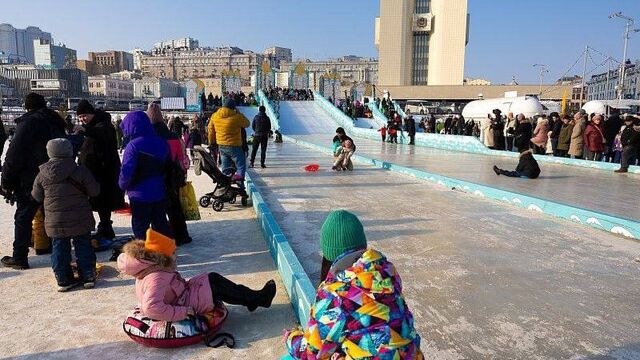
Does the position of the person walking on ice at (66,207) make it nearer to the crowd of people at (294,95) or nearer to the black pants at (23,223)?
the black pants at (23,223)

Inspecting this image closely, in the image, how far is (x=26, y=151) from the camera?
4164mm

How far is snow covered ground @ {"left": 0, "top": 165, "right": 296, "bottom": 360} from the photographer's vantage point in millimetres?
2826

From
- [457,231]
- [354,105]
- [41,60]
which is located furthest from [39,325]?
[41,60]

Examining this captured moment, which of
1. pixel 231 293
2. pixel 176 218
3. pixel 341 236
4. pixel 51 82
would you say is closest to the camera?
pixel 341 236

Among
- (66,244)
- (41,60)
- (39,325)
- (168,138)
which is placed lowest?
(39,325)

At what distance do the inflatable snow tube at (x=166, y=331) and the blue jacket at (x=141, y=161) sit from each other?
1446mm

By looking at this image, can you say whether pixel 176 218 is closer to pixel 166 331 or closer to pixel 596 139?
pixel 166 331

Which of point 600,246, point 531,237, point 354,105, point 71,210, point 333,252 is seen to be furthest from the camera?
point 354,105

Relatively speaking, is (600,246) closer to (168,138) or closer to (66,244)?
(168,138)

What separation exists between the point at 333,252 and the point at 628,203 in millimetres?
6198

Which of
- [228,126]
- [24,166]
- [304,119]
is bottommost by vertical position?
[24,166]

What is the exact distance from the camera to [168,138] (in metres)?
4.88

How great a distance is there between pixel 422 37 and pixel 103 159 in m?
80.9

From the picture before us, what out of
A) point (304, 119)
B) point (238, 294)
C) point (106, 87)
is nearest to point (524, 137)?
point (238, 294)
